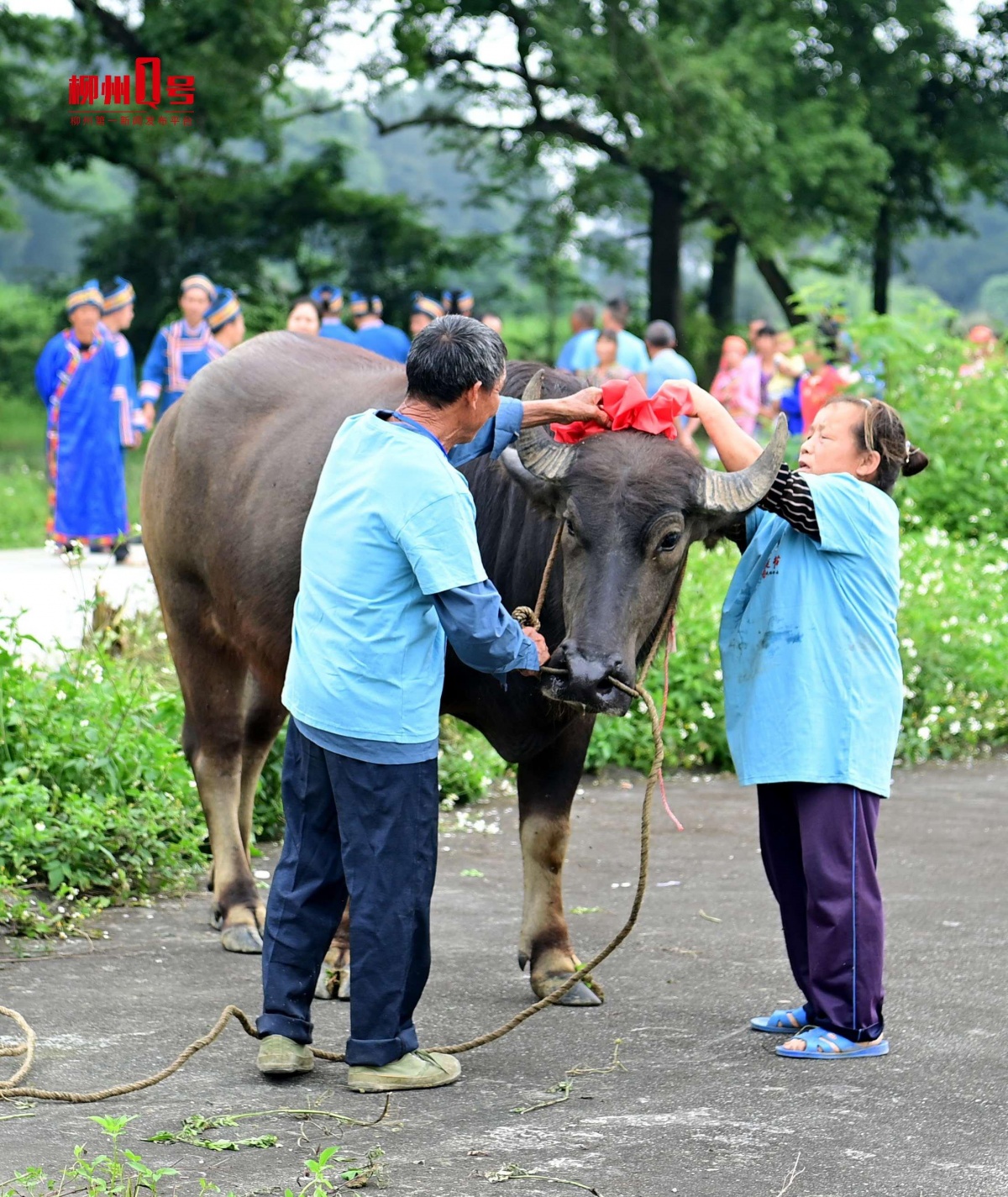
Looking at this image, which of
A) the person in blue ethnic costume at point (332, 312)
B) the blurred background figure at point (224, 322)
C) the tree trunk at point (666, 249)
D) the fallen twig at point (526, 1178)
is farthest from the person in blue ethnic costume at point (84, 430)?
the tree trunk at point (666, 249)

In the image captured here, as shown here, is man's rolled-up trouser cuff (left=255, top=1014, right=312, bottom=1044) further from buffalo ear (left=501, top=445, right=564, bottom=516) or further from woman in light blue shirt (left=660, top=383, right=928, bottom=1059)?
buffalo ear (left=501, top=445, right=564, bottom=516)

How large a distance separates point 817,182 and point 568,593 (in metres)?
19.4

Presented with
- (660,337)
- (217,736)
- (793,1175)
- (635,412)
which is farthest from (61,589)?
(660,337)

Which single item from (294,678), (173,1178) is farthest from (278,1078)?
(294,678)

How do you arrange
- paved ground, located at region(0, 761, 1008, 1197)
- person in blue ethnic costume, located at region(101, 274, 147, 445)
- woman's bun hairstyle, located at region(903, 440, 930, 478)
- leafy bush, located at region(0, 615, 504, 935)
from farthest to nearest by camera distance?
person in blue ethnic costume, located at region(101, 274, 147, 445) < leafy bush, located at region(0, 615, 504, 935) < woman's bun hairstyle, located at region(903, 440, 930, 478) < paved ground, located at region(0, 761, 1008, 1197)

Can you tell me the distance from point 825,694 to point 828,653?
115 millimetres

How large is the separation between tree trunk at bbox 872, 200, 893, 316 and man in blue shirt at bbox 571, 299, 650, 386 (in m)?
13.7

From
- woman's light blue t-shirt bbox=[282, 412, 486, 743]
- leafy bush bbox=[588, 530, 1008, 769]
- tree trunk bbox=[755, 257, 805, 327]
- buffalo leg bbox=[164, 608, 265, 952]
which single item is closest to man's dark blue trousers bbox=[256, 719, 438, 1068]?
woman's light blue t-shirt bbox=[282, 412, 486, 743]

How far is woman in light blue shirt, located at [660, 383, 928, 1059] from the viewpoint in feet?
14.2

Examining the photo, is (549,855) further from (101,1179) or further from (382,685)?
(101,1179)

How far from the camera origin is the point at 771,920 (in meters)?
5.80

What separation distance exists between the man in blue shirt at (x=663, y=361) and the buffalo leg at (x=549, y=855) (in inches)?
351

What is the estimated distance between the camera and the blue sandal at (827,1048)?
4316 mm

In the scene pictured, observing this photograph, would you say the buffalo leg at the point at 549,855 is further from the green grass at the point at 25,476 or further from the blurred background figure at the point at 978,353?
the blurred background figure at the point at 978,353
